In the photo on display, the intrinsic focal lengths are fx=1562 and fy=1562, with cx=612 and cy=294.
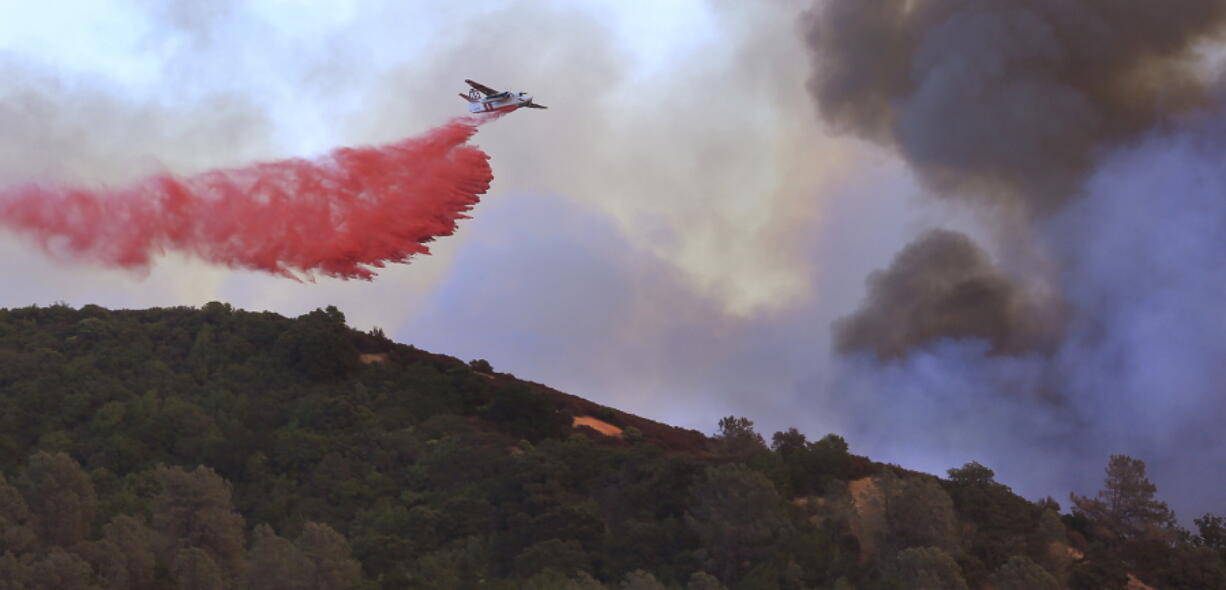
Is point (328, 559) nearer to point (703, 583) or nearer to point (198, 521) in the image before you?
point (198, 521)

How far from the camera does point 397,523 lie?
81562 mm

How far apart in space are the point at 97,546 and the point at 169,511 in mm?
5942

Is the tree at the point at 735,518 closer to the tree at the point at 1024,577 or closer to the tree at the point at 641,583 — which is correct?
the tree at the point at 641,583

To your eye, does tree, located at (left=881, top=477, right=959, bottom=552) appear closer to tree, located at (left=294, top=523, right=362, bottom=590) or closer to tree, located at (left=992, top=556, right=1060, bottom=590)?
tree, located at (left=992, top=556, right=1060, bottom=590)

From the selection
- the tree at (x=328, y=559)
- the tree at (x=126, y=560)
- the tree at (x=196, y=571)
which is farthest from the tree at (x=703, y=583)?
the tree at (x=126, y=560)

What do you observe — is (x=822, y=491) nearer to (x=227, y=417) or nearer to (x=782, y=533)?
(x=782, y=533)

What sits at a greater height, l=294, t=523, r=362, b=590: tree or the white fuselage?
the white fuselage

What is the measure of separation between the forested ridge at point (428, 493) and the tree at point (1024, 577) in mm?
91

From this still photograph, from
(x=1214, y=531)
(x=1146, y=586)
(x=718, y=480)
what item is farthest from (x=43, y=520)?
(x=1214, y=531)

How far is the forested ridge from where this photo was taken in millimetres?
72188

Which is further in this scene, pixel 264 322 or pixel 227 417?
pixel 264 322

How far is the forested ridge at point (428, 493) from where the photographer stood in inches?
2842

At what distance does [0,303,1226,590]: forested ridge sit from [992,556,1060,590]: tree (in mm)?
91

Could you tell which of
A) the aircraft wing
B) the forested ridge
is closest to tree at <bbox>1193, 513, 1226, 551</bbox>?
the forested ridge
